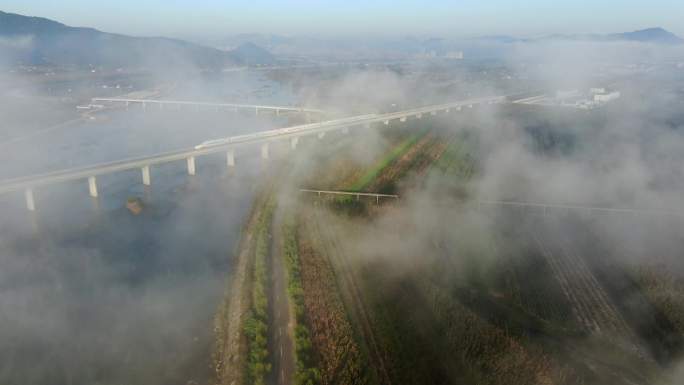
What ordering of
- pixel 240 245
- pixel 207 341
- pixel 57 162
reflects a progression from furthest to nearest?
pixel 57 162, pixel 240 245, pixel 207 341

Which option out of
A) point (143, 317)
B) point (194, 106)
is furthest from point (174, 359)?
point (194, 106)

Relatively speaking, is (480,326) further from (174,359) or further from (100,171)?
(100,171)

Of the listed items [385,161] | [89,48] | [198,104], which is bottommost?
[385,161]

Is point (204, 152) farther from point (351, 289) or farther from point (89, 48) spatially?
point (89, 48)

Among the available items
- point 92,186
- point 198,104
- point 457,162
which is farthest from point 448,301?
point 198,104

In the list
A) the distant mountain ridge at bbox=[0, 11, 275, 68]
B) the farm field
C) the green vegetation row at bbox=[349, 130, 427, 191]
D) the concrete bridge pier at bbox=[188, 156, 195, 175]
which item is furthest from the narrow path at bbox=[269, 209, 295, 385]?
the distant mountain ridge at bbox=[0, 11, 275, 68]


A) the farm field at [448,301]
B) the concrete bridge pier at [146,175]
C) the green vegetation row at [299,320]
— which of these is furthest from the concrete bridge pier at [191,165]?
the green vegetation row at [299,320]

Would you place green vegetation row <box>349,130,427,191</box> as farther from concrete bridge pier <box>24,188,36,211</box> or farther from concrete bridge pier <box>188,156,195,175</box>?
concrete bridge pier <box>24,188,36,211</box>
